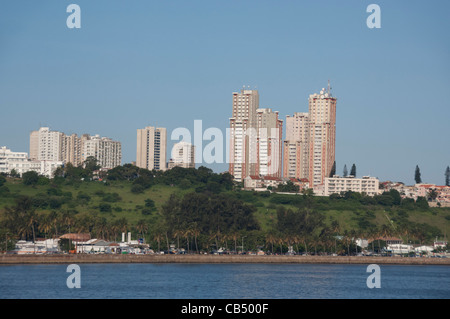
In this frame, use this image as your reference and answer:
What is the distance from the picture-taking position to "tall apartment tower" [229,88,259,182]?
575 feet

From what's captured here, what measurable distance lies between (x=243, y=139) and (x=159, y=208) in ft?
153

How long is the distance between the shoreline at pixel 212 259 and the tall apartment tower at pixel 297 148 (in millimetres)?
67774

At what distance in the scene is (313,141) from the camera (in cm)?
17212

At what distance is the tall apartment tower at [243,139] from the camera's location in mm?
175375

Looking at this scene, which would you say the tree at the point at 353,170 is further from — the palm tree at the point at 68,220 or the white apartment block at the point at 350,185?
the palm tree at the point at 68,220

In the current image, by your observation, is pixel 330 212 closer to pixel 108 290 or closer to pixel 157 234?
pixel 157 234

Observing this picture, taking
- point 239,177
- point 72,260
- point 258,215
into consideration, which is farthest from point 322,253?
point 239,177

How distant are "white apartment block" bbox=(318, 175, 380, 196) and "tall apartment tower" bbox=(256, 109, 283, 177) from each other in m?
15.9

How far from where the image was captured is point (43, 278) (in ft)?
231

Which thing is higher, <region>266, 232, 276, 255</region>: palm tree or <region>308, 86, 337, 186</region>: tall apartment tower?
<region>308, 86, 337, 186</region>: tall apartment tower

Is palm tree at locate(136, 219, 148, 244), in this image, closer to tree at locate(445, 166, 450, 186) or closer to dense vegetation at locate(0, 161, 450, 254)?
dense vegetation at locate(0, 161, 450, 254)
